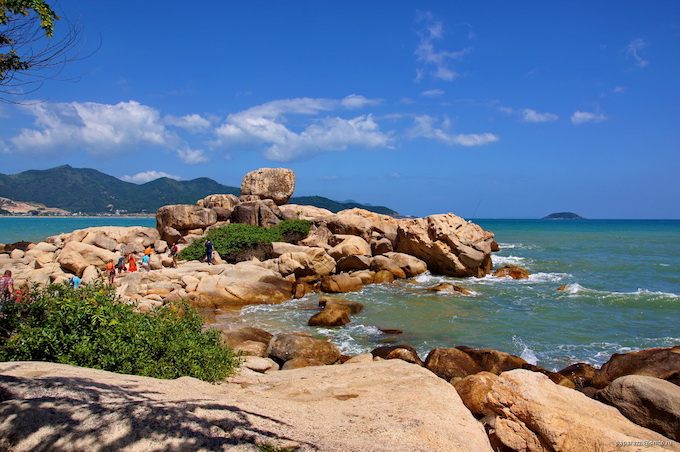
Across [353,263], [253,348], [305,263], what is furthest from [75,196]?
[253,348]

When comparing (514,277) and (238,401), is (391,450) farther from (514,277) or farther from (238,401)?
(514,277)

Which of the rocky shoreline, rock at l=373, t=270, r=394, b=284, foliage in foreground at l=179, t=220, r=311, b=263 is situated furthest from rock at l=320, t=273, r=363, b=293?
foliage in foreground at l=179, t=220, r=311, b=263

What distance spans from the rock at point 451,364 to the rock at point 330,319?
6094mm

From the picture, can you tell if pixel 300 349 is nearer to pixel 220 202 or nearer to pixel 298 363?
pixel 298 363

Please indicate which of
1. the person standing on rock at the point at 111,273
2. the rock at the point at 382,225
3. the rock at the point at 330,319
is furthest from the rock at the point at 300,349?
the rock at the point at 382,225

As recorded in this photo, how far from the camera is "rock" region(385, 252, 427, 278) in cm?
2870

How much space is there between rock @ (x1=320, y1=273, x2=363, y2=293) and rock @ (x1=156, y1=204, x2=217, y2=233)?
45.3 feet

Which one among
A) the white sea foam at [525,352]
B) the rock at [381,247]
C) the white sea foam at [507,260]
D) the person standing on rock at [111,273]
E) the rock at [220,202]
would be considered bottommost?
the white sea foam at [525,352]

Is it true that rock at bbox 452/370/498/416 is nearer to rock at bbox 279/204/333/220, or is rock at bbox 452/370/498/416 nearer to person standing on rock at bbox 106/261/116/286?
person standing on rock at bbox 106/261/116/286

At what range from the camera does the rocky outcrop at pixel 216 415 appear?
3869 millimetres

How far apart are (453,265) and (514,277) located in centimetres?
416

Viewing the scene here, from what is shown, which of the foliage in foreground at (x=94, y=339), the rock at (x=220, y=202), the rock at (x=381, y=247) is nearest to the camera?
the foliage in foreground at (x=94, y=339)

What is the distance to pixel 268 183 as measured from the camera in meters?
38.7

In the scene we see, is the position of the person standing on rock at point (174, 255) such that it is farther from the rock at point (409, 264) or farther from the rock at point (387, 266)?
the rock at point (409, 264)
